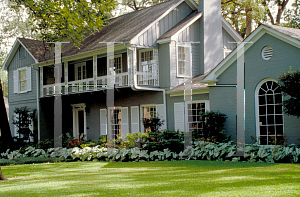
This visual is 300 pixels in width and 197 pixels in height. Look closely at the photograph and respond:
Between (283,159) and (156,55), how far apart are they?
8.87m

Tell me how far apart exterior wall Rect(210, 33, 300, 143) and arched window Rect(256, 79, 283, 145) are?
0.21m

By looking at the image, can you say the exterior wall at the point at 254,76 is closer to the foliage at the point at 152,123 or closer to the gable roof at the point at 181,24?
the foliage at the point at 152,123

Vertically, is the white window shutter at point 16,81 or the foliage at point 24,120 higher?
the white window shutter at point 16,81

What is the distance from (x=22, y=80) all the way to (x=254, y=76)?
660 inches

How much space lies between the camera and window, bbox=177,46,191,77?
17.7 metres

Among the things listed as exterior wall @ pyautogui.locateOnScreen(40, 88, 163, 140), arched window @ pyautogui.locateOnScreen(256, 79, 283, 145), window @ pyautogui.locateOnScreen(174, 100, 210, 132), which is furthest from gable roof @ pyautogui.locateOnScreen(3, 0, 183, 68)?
arched window @ pyautogui.locateOnScreen(256, 79, 283, 145)

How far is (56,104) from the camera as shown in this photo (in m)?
22.3

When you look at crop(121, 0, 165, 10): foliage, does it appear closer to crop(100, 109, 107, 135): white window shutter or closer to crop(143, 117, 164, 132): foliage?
crop(100, 109, 107, 135): white window shutter

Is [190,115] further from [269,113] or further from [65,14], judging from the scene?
[65,14]

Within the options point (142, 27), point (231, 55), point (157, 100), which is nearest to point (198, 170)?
point (231, 55)

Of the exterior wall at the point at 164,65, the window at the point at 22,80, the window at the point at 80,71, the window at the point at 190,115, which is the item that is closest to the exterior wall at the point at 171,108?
the window at the point at 190,115

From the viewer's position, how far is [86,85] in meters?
19.2

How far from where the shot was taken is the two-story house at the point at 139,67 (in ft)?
56.2

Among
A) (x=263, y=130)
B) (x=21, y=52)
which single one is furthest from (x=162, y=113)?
(x=21, y=52)
